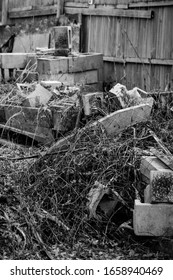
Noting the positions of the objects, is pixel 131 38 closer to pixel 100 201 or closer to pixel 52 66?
pixel 52 66

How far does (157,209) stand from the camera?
20.2 ft

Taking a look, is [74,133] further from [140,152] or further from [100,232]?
[100,232]

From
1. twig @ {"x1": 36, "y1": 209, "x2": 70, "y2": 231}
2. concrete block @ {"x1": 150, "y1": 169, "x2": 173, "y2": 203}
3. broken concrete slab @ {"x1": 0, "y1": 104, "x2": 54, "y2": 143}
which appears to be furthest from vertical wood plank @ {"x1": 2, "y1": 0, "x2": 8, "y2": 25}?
concrete block @ {"x1": 150, "y1": 169, "x2": 173, "y2": 203}

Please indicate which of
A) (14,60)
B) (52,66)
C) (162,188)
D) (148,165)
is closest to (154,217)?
(162,188)

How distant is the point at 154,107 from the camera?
850 centimetres

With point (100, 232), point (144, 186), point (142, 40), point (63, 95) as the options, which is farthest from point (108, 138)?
point (142, 40)

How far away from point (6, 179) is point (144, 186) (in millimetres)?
1661

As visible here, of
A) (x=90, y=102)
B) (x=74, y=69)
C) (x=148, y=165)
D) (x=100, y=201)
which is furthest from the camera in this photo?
(x=74, y=69)

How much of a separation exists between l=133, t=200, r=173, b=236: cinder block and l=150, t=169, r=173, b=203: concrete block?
0.21ft

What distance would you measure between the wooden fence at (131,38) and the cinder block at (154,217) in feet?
18.1

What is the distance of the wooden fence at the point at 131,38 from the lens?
478 inches

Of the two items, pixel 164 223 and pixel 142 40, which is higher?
pixel 142 40

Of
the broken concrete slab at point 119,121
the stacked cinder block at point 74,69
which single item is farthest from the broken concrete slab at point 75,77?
the broken concrete slab at point 119,121

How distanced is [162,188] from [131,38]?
7.49 meters
